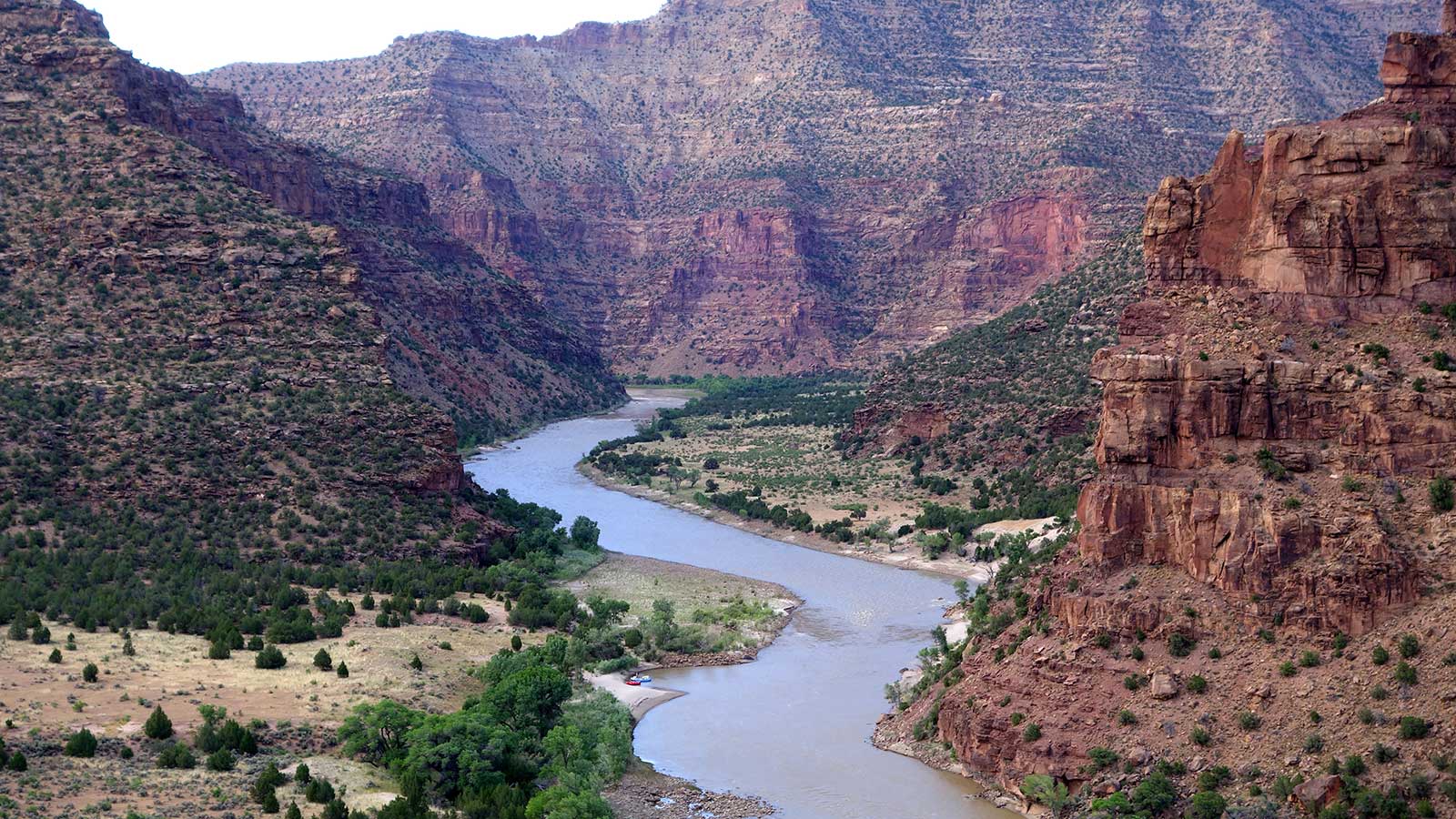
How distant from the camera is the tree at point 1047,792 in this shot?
30.5 m

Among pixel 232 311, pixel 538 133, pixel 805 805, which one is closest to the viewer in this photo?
pixel 805 805

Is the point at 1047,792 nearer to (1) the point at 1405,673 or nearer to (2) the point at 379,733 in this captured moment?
(1) the point at 1405,673

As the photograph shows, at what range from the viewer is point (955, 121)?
493ft

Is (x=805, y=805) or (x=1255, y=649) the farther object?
(x=805, y=805)

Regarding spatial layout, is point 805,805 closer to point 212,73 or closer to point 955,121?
point 955,121

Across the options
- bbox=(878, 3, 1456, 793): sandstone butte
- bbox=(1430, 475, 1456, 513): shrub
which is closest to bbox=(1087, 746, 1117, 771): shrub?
bbox=(878, 3, 1456, 793): sandstone butte

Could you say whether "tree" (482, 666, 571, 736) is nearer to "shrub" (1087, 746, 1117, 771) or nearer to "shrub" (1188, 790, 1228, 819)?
"shrub" (1087, 746, 1117, 771)

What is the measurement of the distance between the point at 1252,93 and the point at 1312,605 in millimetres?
127333

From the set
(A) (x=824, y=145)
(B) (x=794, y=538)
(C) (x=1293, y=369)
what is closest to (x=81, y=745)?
(C) (x=1293, y=369)

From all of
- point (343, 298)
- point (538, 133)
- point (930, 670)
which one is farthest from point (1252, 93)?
point (930, 670)

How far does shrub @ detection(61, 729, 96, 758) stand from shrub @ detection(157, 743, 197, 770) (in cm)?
127

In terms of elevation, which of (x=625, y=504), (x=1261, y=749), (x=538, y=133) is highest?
(x=538, y=133)

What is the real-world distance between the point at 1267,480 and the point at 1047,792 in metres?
6.77

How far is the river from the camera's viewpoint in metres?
34.6
